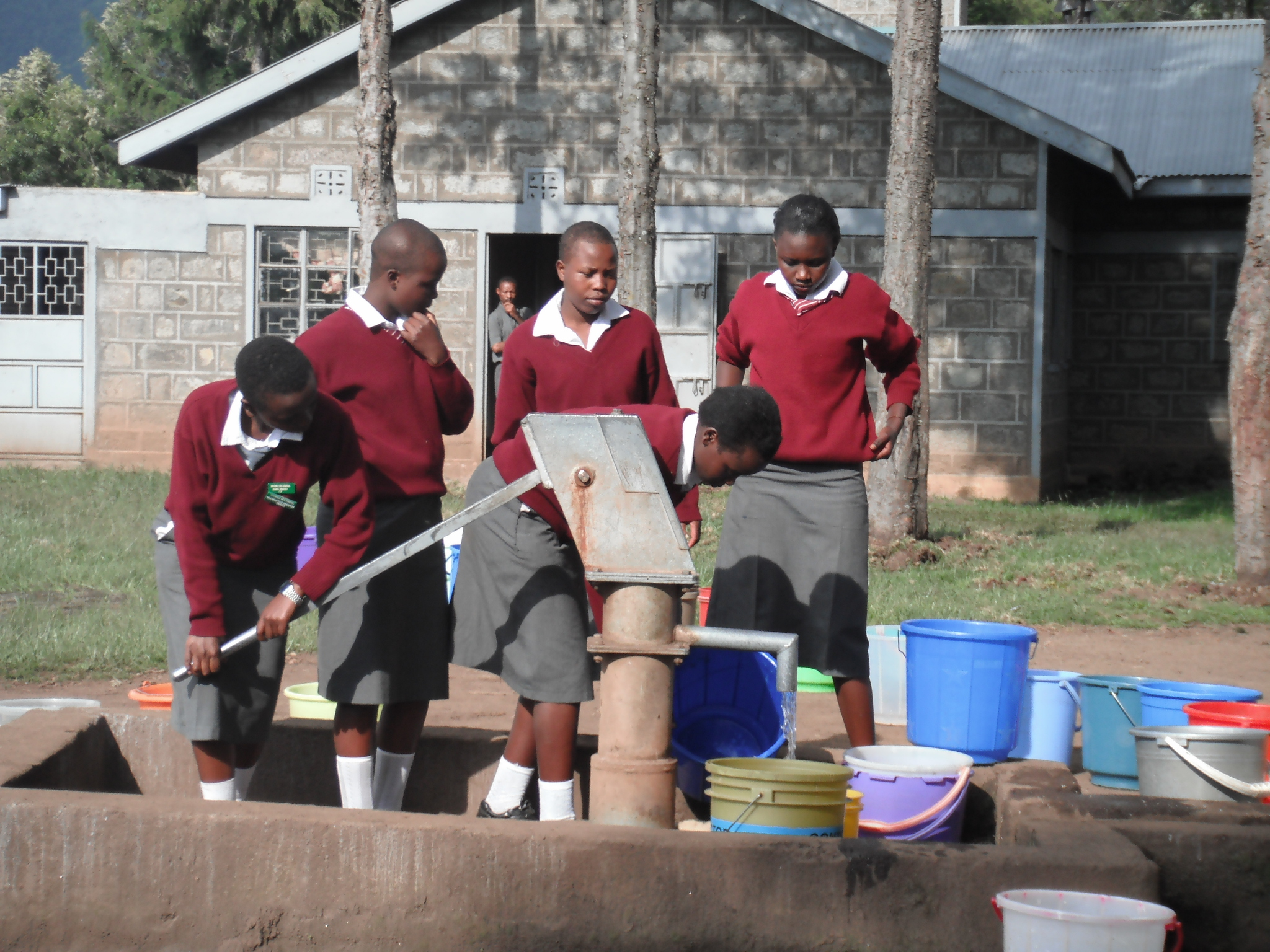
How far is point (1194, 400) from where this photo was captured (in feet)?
49.8

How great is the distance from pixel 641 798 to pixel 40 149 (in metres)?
36.5

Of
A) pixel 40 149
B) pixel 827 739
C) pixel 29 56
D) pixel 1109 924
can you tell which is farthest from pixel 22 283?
pixel 29 56

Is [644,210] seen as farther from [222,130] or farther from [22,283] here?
[22,283]

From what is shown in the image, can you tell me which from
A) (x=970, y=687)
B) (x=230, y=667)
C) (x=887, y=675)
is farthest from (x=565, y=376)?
(x=887, y=675)

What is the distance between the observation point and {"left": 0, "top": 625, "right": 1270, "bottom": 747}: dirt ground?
5.57 meters

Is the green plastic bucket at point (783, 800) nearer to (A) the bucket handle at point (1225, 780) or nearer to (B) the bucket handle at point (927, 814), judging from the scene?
(B) the bucket handle at point (927, 814)

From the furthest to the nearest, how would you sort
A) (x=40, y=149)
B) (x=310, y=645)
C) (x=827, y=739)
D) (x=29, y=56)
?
(x=29, y=56) < (x=40, y=149) < (x=310, y=645) < (x=827, y=739)

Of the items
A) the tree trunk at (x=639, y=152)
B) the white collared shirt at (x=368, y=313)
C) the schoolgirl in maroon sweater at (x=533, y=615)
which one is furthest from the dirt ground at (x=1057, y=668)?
the tree trunk at (x=639, y=152)

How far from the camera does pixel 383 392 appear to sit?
3824 mm

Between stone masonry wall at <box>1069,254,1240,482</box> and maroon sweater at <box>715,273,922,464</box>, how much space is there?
464 inches

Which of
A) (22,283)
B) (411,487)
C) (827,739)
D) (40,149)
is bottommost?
(827,739)

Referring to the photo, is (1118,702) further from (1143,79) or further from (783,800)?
(1143,79)

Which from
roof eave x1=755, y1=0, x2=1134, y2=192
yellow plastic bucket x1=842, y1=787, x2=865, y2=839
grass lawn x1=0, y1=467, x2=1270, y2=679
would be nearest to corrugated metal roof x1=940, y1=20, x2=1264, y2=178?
roof eave x1=755, y1=0, x2=1134, y2=192

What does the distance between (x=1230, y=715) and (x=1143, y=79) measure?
52.8 ft
